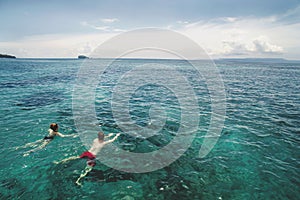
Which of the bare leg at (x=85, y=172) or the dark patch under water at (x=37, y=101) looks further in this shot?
the dark patch under water at (x=37, y=101)

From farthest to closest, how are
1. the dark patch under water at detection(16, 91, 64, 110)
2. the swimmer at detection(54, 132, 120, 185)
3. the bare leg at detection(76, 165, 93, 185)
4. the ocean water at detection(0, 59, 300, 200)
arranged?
the dark patch under water at detection(16, 91, 64, 110) < the swimmer at detection(54, 132, 120, 185) < the bare leg at detection(76, 165, 93, 185) < the ocean water at detection(0, 59, 300, 200)

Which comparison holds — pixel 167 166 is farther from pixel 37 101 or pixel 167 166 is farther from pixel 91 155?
pixel 37 101

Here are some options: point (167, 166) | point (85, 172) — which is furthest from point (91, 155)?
point (167, 166)

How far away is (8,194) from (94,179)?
3.47 meters

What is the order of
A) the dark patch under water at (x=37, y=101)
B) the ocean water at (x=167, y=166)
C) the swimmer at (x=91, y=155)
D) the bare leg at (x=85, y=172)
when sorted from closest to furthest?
the ocean water at (x=167, y=166), the bare leg at (x=85, y=172), the swimmer at (x=91, y=155), the dark patch under water at (x=37, y=101)

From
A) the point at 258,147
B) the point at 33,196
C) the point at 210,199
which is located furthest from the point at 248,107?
the point at 33,196

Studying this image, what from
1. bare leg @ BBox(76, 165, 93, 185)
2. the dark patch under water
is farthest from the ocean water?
the dark patch under water

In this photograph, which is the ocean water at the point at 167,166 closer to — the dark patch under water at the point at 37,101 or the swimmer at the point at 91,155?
the swimmer at the point at 91,155

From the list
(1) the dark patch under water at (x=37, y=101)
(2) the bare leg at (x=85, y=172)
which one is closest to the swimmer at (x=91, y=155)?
(2) the bare leg at (x=85, y=172)

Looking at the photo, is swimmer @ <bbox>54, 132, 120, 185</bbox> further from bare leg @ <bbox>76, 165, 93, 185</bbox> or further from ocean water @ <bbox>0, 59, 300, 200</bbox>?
ocean water @ <bbox>0, 59, 300, 200</bbox>

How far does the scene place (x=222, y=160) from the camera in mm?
10523

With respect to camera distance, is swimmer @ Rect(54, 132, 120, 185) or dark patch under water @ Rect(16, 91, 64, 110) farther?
dark patch under water @ Rect(16, 91, 64, 110)

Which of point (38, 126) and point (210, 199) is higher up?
point (38, 126)

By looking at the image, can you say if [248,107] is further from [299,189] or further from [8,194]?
[8,194]
